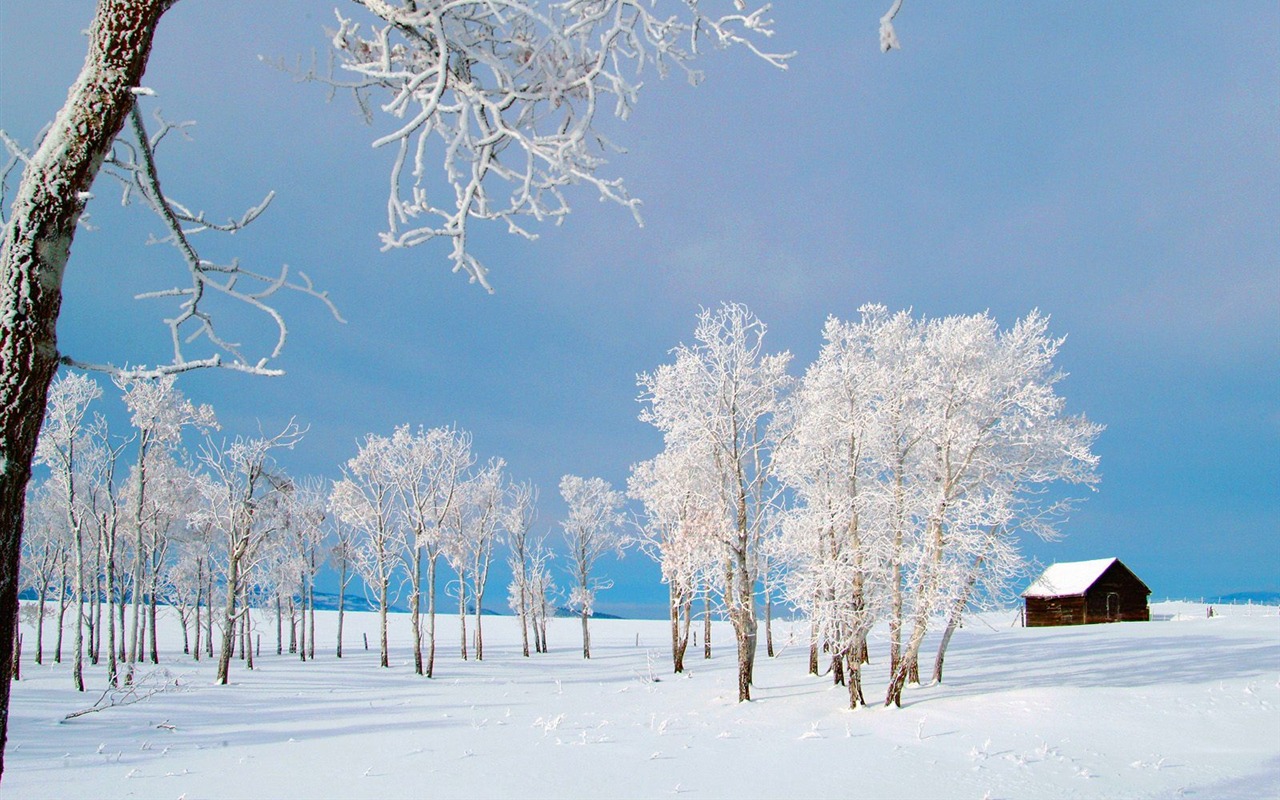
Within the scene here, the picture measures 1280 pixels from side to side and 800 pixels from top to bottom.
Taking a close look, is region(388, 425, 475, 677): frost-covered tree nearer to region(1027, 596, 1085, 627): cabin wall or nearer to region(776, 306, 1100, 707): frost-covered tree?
region(776, 306, 1100, 707): frost-covered tree

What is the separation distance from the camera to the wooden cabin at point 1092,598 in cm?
4378

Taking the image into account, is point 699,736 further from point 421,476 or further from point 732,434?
point 421,476

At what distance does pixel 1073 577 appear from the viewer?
4600 centimetres

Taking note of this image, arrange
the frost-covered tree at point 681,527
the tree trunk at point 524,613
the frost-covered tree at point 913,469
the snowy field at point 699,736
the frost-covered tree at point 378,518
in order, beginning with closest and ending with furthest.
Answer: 1. the snowy field at point 699,736
2. the frost-covered tree at point 913,469
3. the frost-covered tree at point 681,527
4. the frost-covered tree at point 378,518
5. the tree trunk at point 524,613

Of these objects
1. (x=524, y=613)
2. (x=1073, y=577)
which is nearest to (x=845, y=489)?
(x=524, y=613)

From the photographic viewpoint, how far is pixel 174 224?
3.14 m

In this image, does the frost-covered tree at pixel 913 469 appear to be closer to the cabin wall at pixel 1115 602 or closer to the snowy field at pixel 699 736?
the snowy field at pixel 699 736

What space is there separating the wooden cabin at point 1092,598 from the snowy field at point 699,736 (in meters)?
15.7

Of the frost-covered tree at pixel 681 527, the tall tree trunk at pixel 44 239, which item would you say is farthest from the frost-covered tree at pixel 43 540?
the tall tree trunk at pixel 44 239

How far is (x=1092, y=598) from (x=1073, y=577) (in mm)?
2387

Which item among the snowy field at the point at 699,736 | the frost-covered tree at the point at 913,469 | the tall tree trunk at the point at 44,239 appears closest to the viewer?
the tall tree trunk at the point at 44,239

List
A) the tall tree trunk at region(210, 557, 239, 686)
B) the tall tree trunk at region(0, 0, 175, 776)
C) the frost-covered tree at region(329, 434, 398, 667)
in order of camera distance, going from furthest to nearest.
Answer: the frost-covered tree at region(329, 434, 398, 667)
the tall tree trunk at region(210, 557, 239, 686)
the tall tree trunk at region(0, 0, 175, 776)

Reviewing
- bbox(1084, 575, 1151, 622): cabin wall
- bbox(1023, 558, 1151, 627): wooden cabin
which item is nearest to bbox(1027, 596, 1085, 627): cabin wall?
bbox(1023, 558, 1151, 627): wooden cabin

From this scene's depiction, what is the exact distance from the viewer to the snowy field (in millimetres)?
11984
